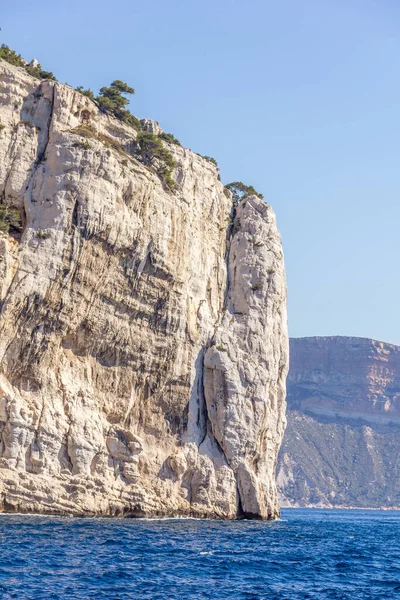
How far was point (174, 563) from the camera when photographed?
37.6 m

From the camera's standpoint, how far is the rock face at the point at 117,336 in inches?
2068

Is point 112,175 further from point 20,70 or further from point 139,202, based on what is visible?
point 20,70

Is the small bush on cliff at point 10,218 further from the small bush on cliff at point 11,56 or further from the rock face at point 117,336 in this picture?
the small bush on cliff at point 11,56

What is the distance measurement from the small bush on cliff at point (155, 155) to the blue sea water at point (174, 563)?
24198mm

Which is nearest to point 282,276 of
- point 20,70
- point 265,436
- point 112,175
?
point 265,436

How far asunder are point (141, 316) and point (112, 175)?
8950mm

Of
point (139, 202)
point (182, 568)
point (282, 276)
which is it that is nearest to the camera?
point (182, 568)

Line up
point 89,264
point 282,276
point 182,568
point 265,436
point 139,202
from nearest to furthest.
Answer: point 182,568 → point 89,264 → point 139,202 → point 265,436 → point 282,276

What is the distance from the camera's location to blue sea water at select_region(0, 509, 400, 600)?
31312 mm

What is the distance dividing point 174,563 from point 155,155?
3519 centimetres

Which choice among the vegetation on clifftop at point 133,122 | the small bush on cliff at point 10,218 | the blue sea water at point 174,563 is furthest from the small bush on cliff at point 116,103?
the blue sea water at point 174,563

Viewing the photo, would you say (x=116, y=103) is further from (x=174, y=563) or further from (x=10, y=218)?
(x=174, y=563)

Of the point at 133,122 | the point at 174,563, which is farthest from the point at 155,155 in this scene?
the point at 174,563

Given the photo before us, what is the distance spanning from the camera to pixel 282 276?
71750 millimetres
